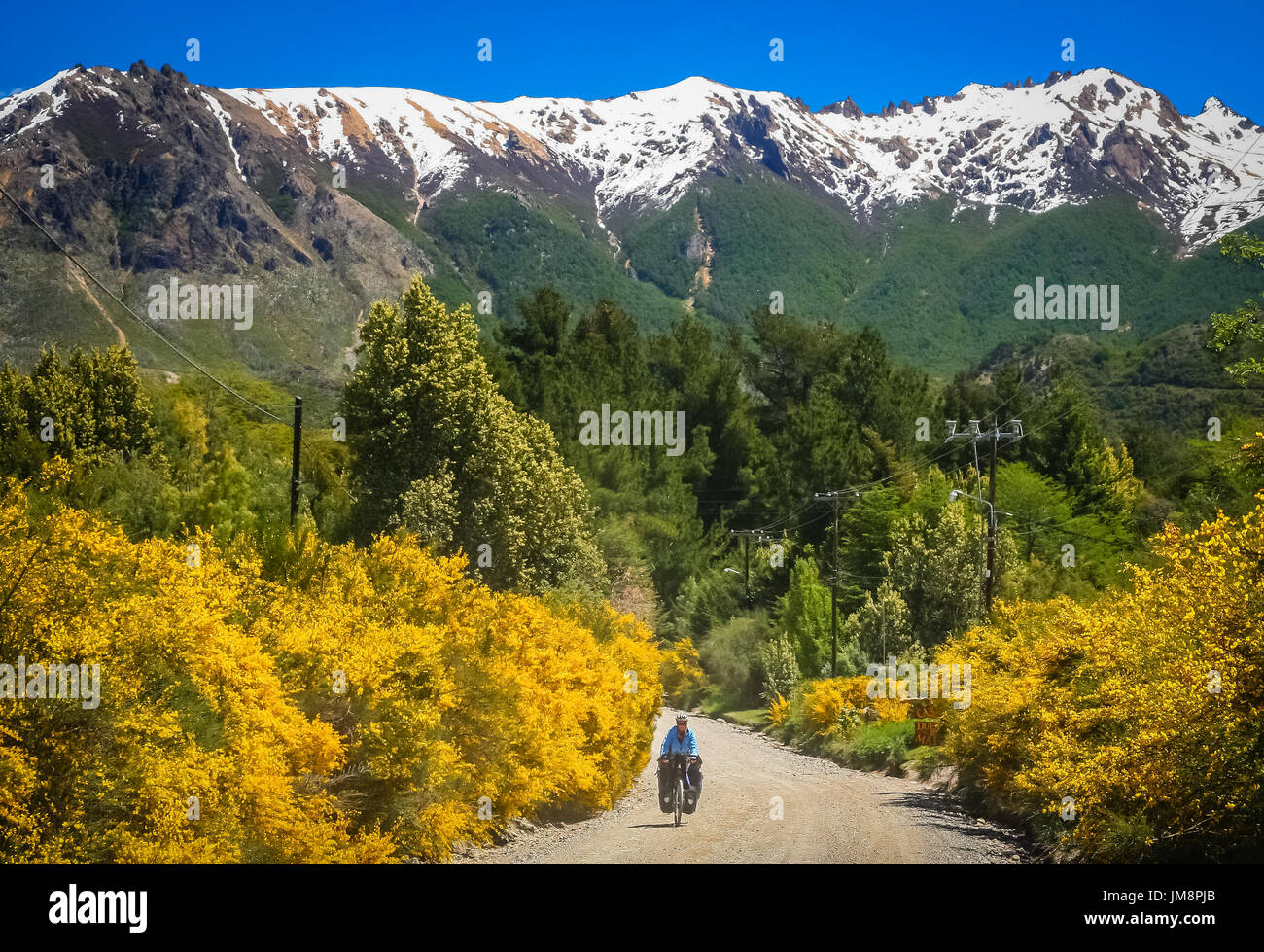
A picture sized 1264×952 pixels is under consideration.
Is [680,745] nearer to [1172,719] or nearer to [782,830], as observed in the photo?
[782,830]

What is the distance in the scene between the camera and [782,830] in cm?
1980

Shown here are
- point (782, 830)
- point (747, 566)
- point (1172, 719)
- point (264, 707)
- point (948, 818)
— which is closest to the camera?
point (1172, 719)

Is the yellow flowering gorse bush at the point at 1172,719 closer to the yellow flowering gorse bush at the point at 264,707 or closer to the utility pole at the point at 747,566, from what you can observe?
the yellow flowering gorse bush at the point at 264,707

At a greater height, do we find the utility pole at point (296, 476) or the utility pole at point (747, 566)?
the utility pole at point (296, 476)

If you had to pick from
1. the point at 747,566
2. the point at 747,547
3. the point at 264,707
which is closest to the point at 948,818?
the point at 264,707

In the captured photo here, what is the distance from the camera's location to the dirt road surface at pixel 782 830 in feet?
54.8

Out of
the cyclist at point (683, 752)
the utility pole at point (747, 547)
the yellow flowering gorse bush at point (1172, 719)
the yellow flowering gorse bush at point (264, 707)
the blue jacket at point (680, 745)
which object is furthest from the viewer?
the utility pole at point (747, 547)

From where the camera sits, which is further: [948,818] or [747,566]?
[747,566]

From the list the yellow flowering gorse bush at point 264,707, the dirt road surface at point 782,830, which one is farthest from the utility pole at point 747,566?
the yellow flowering gorse bush at point 264,707

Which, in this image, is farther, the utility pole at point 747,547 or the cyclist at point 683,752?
the utility pole at point 747,547

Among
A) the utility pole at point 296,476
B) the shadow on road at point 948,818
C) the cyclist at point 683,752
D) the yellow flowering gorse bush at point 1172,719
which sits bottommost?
the shadow on road at point 948,818

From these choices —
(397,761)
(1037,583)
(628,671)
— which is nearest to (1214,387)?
(1037,583)
